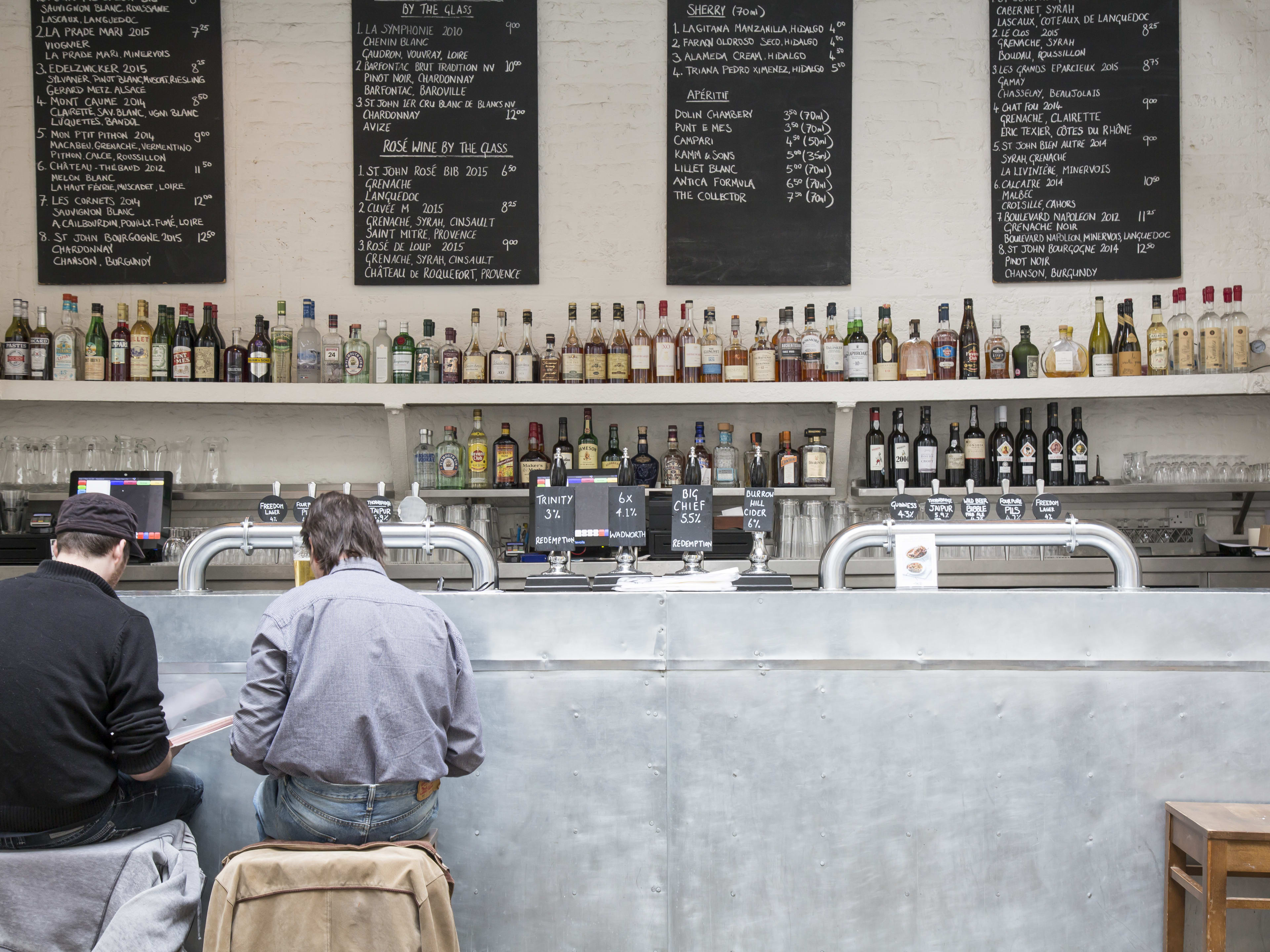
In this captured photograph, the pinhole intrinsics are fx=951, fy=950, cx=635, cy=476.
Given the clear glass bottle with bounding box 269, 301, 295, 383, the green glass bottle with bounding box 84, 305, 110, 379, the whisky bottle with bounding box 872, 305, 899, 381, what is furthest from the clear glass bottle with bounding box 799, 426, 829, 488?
the green glass bottle with bounding box 84, 305, 110, 379

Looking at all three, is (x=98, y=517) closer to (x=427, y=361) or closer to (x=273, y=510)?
(x=273, y=510)

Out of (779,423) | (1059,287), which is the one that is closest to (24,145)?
(779,423)

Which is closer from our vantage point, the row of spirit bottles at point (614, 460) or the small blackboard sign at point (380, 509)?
the small blackboard sign at point (380, 509)

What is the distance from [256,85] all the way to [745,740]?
3.56m

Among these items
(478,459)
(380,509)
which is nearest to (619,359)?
(478,459)

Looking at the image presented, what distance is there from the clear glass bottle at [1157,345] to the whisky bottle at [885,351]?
95 cm

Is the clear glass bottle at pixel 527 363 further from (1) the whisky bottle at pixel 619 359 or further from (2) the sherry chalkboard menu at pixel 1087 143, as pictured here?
(2) the sherry chalkboard menu at pixel 1087 143

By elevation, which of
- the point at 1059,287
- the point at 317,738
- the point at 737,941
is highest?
the point at 1059,287

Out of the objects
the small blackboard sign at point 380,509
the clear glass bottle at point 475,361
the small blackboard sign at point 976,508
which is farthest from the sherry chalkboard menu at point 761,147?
the small blackboard sign at point 380,509

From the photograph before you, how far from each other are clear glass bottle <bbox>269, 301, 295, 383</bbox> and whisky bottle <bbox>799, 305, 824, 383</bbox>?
2057 millimetres

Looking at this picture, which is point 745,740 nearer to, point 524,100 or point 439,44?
point 524,100

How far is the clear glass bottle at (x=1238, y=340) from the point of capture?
11.9 feet

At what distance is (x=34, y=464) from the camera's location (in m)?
3.85

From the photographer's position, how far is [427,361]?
3.78m
